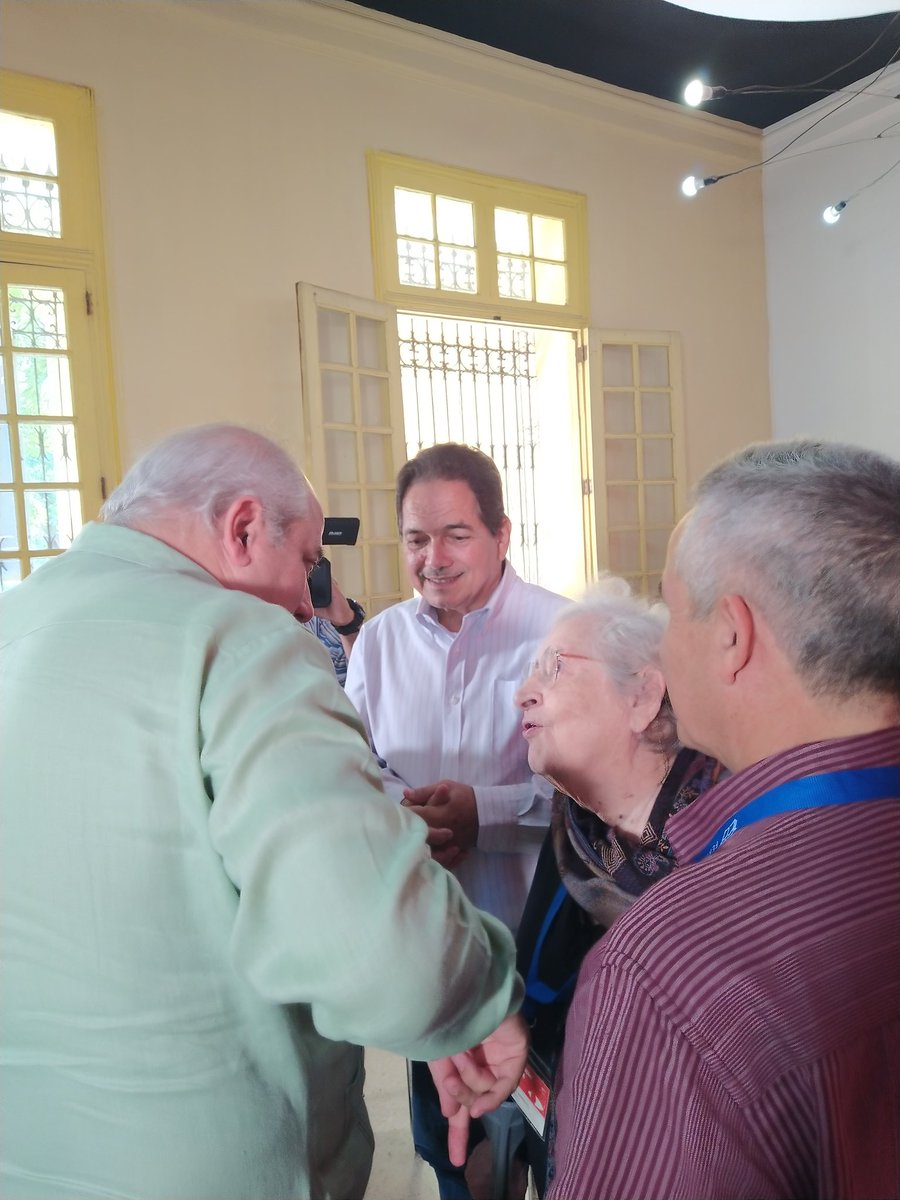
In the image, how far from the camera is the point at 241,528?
1.15 meters

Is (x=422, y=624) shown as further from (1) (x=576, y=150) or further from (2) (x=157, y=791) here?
(1) (x=576, y=150)

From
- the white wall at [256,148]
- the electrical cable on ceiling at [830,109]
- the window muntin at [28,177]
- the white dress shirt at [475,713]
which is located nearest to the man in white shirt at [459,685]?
the white dress shirt at [475,713]

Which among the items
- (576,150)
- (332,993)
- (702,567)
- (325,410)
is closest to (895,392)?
(576,150)

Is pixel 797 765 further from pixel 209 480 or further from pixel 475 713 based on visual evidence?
pixel 475 713

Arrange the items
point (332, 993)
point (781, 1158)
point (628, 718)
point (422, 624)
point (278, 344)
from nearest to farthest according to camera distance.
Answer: point (781, 1158), point (332, 993), point (628, 718), point (422, 624), point (278, 344)

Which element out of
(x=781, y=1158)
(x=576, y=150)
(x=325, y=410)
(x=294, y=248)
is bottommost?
(x=781, y=1158)

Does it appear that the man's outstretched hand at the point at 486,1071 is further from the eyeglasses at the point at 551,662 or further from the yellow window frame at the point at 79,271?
the yellow window frame at the point at 79,271

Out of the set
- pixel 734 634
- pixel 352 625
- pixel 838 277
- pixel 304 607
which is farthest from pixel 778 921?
pixel 838 277

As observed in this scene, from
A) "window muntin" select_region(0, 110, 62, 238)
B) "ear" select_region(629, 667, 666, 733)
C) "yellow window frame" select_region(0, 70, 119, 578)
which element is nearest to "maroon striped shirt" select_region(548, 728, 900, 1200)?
"ear" select_region(629, 667, 666, 733)

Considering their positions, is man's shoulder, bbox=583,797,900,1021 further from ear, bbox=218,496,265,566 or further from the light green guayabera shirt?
ear, bbox=218,496,265,566

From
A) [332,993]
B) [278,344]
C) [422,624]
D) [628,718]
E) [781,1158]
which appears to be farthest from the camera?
[278,344]

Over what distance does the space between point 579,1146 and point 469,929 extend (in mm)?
226

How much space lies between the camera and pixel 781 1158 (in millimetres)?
726

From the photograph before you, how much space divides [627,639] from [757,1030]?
0.96 m
